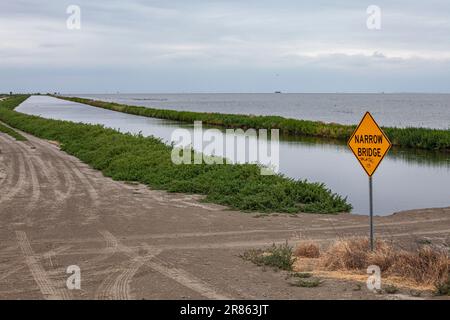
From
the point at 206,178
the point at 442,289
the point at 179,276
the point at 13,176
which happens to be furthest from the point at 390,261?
the point at 13,176

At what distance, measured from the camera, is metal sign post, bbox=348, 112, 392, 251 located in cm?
1036

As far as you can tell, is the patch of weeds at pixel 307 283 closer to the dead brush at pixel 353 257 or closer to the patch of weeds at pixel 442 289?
the dead brush at pixel 353 257

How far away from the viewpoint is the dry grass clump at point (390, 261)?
885cm

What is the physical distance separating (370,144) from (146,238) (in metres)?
4.97

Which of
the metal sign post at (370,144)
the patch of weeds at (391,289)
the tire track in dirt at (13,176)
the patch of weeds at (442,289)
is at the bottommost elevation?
the patch of weeds at (391,289)

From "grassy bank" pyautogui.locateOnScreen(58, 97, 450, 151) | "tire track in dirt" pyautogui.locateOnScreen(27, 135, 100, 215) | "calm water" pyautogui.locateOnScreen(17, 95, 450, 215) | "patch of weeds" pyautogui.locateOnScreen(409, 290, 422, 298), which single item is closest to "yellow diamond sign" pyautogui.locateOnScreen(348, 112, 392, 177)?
"patch of weeds" pyautogui.locateOnScreen(409, 290, 422, 298)

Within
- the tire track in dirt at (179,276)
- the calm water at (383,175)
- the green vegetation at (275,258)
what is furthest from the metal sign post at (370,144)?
the calm water at (383,175)

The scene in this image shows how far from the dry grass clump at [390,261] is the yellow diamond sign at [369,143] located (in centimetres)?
130

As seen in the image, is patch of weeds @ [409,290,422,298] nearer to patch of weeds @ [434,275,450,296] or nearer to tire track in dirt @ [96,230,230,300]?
patch of weeds @ [434,275,450,296]

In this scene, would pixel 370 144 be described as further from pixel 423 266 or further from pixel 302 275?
pixel 302 275

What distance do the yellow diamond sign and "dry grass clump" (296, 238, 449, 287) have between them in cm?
130

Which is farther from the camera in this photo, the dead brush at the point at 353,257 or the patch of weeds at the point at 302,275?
the dead brush at the point at 353,257

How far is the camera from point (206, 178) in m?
20.7

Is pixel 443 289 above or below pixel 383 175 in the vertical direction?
above
